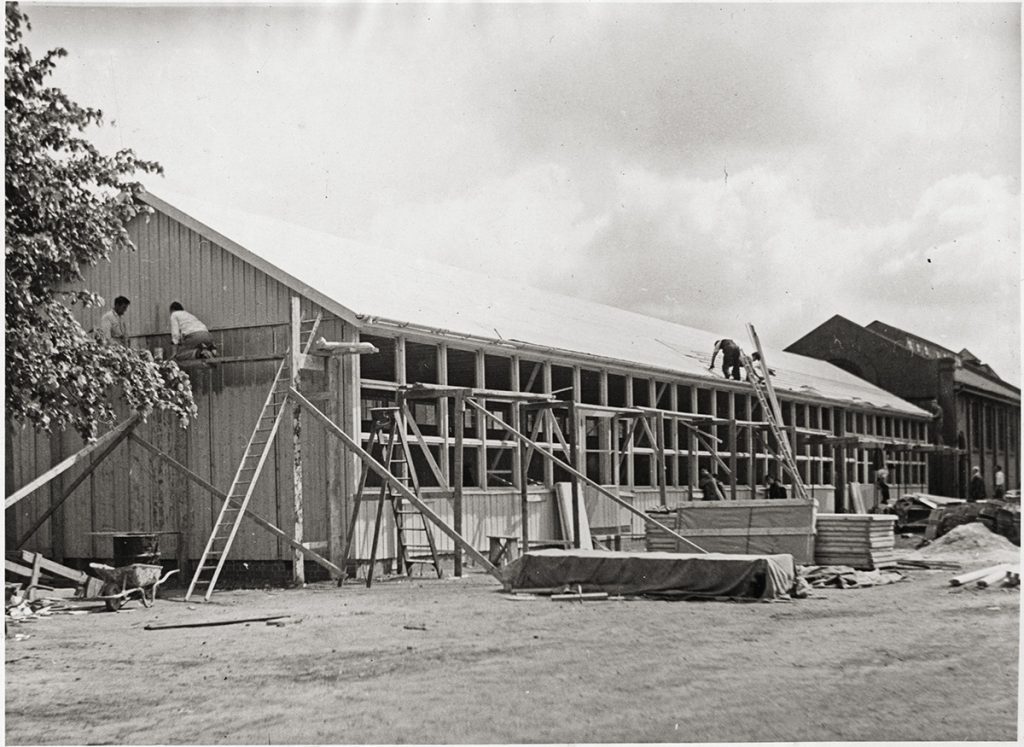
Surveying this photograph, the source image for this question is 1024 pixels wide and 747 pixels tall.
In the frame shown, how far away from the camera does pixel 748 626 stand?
42.1 ft

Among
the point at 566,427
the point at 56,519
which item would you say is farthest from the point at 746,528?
the point at 56,519

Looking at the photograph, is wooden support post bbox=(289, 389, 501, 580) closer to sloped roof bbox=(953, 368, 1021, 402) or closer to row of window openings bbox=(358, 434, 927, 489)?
row of window openings bbox=(358, 434, 927, 489)

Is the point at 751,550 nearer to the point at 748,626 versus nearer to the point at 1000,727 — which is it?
the point at 748,626

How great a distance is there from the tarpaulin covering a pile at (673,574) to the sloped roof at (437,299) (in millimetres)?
5229

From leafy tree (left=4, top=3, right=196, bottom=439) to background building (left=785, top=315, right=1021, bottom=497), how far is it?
40.3m

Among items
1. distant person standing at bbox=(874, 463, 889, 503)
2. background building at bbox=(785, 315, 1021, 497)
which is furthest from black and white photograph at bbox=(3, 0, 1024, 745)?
background building at bbox=(785, 315, 1021, 497)

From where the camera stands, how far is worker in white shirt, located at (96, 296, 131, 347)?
1952 centimetres

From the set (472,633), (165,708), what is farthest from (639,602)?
(165,708)

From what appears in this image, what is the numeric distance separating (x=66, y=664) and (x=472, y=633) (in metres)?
4.07

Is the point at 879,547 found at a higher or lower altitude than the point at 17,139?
lower

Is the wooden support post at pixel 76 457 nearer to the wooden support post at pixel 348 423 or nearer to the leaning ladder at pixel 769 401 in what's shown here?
the wooden support post at pixel 348 423

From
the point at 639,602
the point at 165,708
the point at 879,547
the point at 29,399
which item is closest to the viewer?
the point at 165,708

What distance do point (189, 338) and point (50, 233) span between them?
5923 millimetres

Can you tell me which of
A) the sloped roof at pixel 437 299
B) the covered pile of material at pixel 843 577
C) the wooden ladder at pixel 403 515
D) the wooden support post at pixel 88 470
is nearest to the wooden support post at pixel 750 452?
the sloped roof at pixel 437 299
